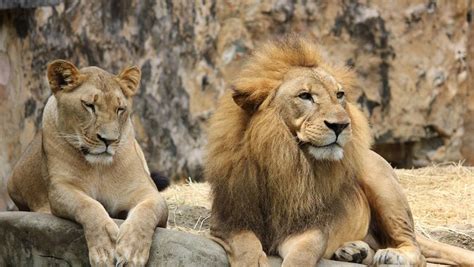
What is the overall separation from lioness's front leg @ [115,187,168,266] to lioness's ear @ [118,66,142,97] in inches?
21.9

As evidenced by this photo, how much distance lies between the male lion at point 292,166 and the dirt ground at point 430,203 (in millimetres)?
975

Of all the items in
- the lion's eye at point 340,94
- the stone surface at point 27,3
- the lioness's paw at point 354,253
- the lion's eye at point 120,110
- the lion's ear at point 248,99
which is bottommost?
the lioness's paw at point 354,253

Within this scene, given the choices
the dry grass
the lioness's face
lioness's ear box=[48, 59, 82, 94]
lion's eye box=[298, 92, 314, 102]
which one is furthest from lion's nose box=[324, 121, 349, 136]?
the dry grass

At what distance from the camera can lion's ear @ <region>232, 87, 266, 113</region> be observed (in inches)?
236

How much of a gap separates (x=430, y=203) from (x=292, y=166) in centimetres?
222

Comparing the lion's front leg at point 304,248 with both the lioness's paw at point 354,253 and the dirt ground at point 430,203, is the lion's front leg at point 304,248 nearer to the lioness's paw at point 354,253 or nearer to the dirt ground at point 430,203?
the lioness's paw at point 354,253

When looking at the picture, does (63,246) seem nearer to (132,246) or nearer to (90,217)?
(90,217)

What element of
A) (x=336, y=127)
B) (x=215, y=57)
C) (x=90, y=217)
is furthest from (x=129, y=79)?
(x=215, y=57)

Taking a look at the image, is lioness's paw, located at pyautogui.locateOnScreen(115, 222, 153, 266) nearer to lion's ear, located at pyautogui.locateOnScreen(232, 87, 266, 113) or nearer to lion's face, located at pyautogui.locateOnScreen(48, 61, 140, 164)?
lion's face, located at pyautogui.locateOnScreen(48, 61, 140, 164)

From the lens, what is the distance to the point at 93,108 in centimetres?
603

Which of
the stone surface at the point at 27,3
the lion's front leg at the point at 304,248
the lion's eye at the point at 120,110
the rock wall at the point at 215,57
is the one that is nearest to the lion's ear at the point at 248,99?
the lion's eye at the point at 120,110

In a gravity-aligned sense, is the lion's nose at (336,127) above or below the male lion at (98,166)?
above

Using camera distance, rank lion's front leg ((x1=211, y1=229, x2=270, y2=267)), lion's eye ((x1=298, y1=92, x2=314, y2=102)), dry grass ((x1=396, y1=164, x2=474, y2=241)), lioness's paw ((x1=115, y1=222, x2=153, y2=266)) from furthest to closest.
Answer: dry grass ((x1=396, y1=164, x2=474, y2=241)) < lion's eye ((x1=298, y1=92, x2=314, y2=102)) < lion's front leg ((x1=211, y1=229, x2=270, y2=267)) < lioness's paw ((x1=115, y1=222, x2=153, y2=266))

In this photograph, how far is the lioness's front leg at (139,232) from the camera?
5.68m
